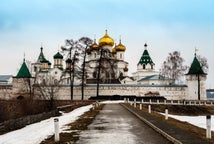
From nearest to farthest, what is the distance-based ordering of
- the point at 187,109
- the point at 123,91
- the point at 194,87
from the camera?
the point at 187,109
the point at 194,87
the point at 123,91

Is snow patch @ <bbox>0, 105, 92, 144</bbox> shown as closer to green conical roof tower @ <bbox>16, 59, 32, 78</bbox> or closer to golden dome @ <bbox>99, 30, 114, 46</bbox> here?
green conical roof tower @ <bbox>16, 59, 32, 78</bbox>

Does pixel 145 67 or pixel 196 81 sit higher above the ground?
pixel 145 67

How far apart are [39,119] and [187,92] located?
1738 inches

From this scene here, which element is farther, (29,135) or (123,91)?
(123,91)

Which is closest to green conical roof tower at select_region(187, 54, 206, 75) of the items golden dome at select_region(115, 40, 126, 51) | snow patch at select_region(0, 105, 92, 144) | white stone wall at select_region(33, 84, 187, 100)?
white stone wall at select_region(33, 84, 187, 100)

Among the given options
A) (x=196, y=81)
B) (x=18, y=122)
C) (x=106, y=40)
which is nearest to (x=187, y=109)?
(x=196, y=81)

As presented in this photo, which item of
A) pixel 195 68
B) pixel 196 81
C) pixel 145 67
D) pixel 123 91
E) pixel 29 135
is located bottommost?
pixel 29 135

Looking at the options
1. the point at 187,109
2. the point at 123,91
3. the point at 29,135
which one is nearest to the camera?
the point at 29,135

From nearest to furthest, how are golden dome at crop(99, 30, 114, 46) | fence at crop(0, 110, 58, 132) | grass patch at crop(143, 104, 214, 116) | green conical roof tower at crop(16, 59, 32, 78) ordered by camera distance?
fence at crop(0, 110, 58, 132), grass patch at crop(143, 104, 214, 116), green conical roof tower at crop(16, 59, 32, 78), golden dome at crop(99, 30, 114, 46)

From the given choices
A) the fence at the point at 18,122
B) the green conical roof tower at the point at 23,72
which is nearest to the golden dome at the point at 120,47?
the green conical roof tower at the point at 23,72

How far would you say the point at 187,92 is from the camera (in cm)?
6531

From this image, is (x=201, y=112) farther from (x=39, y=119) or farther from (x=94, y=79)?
(x=94, y=79)

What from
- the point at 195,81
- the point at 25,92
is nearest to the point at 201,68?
the point at 195,81

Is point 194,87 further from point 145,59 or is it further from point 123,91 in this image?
point 145,59
